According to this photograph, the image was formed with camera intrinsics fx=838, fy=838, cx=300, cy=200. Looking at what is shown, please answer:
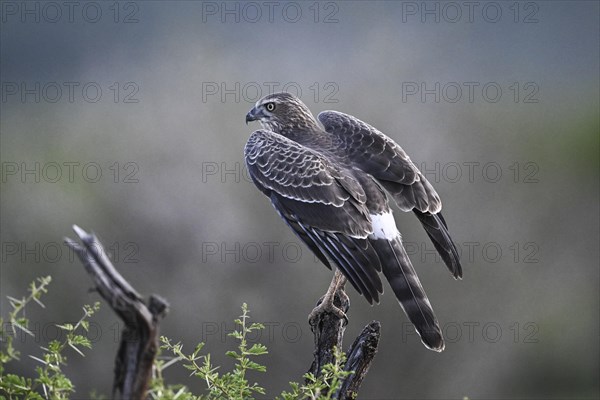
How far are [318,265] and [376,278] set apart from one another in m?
6.02

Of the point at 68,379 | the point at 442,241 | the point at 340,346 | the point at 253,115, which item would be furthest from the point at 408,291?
the point at 253,115

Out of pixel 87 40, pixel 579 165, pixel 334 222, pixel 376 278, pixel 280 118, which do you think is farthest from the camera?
pixel 87 40

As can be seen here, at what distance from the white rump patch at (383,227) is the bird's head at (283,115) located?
1459mm

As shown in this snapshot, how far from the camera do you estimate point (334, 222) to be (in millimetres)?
5066

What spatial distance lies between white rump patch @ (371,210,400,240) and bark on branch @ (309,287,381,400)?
1.90 feet

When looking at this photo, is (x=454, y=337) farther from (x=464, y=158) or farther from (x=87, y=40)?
(x=87, y=40)

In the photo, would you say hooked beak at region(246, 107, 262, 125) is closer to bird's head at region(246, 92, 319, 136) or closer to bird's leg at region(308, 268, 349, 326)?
bird's head at region(246, 92, 319, 136)

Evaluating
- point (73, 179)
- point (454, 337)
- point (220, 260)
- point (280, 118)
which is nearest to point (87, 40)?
point (73, 179)

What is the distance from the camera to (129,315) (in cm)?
243

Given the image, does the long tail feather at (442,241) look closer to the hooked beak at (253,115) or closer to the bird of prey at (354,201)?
the bird of prey at (354,201)

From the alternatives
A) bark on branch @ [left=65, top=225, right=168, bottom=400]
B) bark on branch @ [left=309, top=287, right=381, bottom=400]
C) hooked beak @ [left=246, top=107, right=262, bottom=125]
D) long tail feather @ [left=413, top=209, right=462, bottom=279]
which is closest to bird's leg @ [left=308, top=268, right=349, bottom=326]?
bark on branch @ [left=309, top=287, right=381, bottom=400]

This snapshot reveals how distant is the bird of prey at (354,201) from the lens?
4754mm

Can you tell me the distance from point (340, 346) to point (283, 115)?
2251 millimetres

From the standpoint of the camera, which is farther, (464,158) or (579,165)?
(579,165)
